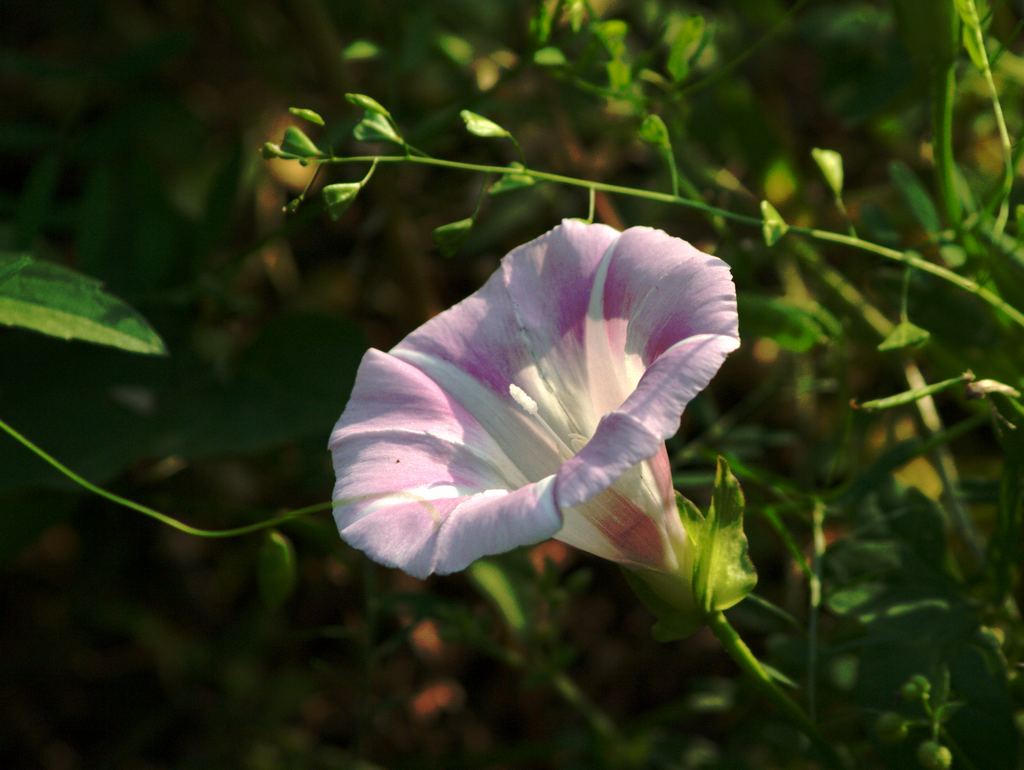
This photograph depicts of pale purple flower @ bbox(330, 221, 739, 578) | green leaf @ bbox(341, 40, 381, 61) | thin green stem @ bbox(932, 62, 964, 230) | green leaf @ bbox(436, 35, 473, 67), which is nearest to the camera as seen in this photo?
pale purple flower @ bbox(330, 221, 739, 578)

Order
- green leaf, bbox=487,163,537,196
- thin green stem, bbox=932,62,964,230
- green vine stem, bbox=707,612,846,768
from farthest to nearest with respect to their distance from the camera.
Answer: thin green stem, bbox=932,62,964,230, green leaf, bbox=487,163,537,196, green vine stem, bbox=707,612,846,768

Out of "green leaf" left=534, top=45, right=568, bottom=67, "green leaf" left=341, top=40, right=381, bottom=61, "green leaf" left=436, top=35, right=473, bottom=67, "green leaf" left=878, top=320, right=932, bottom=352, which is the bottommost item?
"green leaf" left=436, top=35, right=473, bottom=67

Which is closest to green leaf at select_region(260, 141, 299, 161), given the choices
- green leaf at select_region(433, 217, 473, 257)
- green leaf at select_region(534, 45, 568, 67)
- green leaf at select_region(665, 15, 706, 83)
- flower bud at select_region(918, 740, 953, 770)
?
green leaf at select_region(433, 217, 473, 257)

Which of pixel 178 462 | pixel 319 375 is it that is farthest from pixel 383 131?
pixel 178 462

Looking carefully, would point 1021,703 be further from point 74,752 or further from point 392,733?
point 74,752

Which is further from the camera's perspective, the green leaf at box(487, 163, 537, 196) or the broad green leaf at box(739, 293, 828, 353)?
the broad green leaf at box(739, 293, 828, 353)

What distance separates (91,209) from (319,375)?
473 mm

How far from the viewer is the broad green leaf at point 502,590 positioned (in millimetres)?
1816

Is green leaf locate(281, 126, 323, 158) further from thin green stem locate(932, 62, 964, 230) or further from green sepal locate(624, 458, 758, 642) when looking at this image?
thin green stem locate(932, 62, 964, 230)

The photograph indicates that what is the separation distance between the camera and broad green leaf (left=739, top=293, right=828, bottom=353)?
1.52 m

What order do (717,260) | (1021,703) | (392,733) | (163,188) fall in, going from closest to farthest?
(717,260) < (1021,703) < (163,188) < (392,733)

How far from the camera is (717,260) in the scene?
46.7 inches

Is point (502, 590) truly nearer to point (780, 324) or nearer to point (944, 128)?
point (780, 324)

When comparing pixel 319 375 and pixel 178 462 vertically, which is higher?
pixel 319 375
